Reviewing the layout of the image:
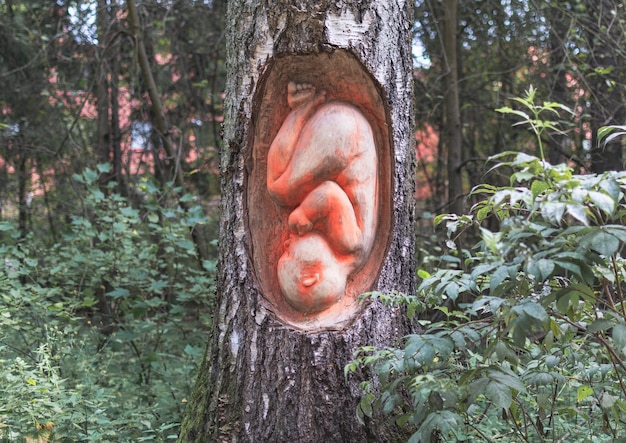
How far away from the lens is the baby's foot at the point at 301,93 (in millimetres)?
2457

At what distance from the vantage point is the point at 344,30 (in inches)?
92.4

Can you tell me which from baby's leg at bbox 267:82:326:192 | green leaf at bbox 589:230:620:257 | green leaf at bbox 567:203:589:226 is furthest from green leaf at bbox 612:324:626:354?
baby's leg at bbox 267:82:326:192

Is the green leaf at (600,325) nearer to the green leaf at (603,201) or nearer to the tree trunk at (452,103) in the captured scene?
the green leaf at (603,201)

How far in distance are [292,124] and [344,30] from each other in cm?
43

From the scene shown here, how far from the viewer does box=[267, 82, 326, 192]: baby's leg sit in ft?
8.07

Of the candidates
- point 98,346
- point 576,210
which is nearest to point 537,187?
point 576,210

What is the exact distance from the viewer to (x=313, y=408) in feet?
7.64

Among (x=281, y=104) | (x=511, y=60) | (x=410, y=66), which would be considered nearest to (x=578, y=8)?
(x=511, y=60)

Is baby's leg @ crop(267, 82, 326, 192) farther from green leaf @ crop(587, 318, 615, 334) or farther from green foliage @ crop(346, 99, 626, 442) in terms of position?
green leaf @ crop(587, 318, 615, 334)

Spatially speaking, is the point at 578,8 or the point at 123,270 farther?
the point at 578,8

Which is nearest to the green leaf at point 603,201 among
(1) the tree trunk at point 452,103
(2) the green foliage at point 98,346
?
(2) the green foliage at point 98,346

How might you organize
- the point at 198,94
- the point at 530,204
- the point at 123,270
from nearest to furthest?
the point at 530,204 < the point at 123,270 < the point at 198,94

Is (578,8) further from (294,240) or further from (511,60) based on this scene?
(294,240)

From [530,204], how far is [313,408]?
1.22 m
